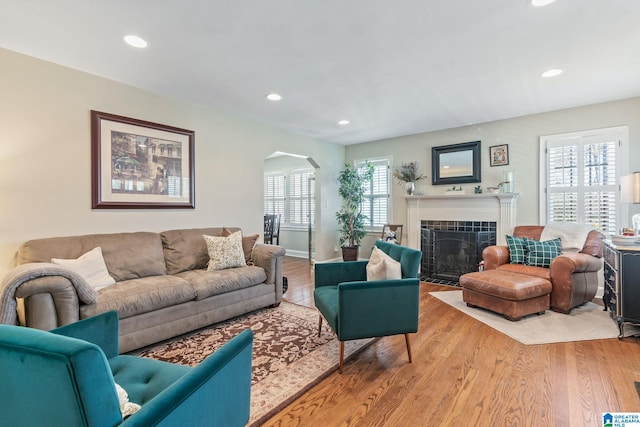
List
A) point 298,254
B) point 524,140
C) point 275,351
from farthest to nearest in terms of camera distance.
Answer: point 298,254 → point 524,140 → point 275,351

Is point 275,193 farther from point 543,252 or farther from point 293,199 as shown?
point 543,252

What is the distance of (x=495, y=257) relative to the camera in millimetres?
3936

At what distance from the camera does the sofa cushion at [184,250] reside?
3.36 metres

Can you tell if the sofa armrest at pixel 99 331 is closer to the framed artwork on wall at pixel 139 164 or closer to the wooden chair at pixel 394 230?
the framed artwork on wall at pixel 139 164

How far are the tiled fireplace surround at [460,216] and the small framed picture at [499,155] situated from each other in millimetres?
531

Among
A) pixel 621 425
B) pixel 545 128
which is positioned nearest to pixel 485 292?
pixel 621 425

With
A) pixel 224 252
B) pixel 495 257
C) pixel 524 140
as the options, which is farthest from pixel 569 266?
pixel 224 252

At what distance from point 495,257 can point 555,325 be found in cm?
104

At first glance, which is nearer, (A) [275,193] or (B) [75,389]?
(B) [75,389]

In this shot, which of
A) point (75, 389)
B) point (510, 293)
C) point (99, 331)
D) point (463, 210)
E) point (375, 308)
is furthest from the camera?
point (463, 210)

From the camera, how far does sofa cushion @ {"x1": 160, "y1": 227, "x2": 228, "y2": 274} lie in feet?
11.0

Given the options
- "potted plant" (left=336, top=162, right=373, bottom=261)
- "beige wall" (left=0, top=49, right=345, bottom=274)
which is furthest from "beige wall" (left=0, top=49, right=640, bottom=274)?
"potted plant" (left=336, top=162, right=373, bottom=261)

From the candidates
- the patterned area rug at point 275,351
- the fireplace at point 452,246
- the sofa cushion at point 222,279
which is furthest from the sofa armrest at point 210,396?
the fireplace at point 452,246

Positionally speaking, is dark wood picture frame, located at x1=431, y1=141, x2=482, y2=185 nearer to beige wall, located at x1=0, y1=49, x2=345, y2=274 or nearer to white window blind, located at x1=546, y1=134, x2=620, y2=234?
white window blind, located at x1=546, y1=134, x2=620, y2=234
